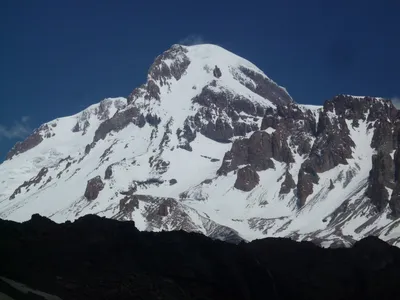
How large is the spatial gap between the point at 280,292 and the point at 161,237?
47.9 feet

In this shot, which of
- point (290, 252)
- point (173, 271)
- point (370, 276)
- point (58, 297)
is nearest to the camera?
point (58, 297)

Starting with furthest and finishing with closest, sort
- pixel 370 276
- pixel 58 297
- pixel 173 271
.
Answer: pixel 370 276
pixel 173 271
pixel 58 297

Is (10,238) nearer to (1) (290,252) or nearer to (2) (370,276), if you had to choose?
(1) (290,252)

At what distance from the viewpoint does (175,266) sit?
→ 58406 mm

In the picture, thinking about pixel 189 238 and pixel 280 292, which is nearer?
pixel 280 292

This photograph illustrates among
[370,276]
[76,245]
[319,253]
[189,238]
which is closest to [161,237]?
[189,238]

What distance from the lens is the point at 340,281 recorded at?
60094mm

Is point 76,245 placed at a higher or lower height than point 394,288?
higher

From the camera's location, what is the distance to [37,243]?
6025cm

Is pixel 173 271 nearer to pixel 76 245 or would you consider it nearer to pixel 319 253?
pixel 76 245

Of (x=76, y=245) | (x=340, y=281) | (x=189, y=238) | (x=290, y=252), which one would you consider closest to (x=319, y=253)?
(x=290, y=252)

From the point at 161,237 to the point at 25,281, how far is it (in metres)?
19.9

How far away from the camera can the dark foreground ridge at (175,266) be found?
5175 cm

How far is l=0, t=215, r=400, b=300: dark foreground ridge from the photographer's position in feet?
170
